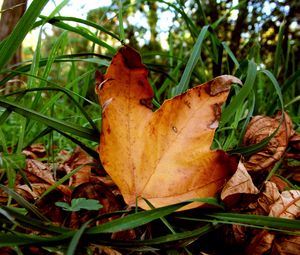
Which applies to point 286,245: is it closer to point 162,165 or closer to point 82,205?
point 162,165

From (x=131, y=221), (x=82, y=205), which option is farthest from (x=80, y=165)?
(x=131, y=221)

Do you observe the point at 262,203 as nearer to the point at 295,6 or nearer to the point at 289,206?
the point at 289,206

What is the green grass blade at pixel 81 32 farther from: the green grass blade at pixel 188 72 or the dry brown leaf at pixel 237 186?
the dry brown leaf at pixel 237 186

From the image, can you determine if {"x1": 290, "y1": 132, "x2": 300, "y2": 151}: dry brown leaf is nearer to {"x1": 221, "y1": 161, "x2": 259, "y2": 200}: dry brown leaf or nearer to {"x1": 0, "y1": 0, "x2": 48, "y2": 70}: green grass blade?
{"x1": 221, "y1": 161, "x2": 259, "y2": 200}: dry brown leaf

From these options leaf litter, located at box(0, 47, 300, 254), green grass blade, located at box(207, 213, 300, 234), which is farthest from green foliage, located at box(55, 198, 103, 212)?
green grass blade, located at box(207, 213, 300, 234)

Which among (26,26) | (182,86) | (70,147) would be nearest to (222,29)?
(70,147)

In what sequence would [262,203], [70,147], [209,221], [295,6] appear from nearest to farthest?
[209,221] < [262,203] < [70,147] < [295,6]
